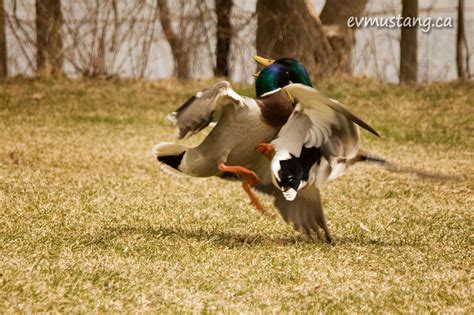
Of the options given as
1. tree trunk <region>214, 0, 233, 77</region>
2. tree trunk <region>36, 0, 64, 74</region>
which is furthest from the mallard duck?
tree trunk <region>214, 0, 233, 77</region>

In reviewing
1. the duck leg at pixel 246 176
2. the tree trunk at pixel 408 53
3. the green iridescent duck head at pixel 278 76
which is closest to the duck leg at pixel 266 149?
the duck leg at pixel 246 176

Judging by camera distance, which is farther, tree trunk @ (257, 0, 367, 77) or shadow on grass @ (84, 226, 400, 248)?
tree trunk @ (257, 0, 367, 77)

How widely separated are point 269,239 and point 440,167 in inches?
144

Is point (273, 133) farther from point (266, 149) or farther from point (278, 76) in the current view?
point (278, 76)

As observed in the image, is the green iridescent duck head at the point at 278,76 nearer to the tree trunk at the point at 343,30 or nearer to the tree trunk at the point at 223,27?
the tree trunk at the point at 223,27

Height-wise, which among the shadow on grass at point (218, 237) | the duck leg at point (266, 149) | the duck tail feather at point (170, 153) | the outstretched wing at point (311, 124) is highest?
the outstretched wing at point (311, 124)

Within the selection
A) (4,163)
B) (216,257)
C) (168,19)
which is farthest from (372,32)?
(216,257)

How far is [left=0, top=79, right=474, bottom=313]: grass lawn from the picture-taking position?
11.5 ft

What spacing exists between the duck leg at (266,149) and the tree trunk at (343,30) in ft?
28.2

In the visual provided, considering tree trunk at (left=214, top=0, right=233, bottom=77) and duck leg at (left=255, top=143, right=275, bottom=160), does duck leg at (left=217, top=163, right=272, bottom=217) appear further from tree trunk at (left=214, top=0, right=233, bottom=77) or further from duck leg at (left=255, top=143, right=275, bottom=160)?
tree trunk at (left=214, top=0, right=233, bottom=77)

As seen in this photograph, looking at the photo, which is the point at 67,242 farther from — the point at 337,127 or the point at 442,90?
the point at 442,90

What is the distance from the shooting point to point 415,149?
9.24m

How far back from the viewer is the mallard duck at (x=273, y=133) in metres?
4.12

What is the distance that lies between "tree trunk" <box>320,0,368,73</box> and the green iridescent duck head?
27.4 ft
